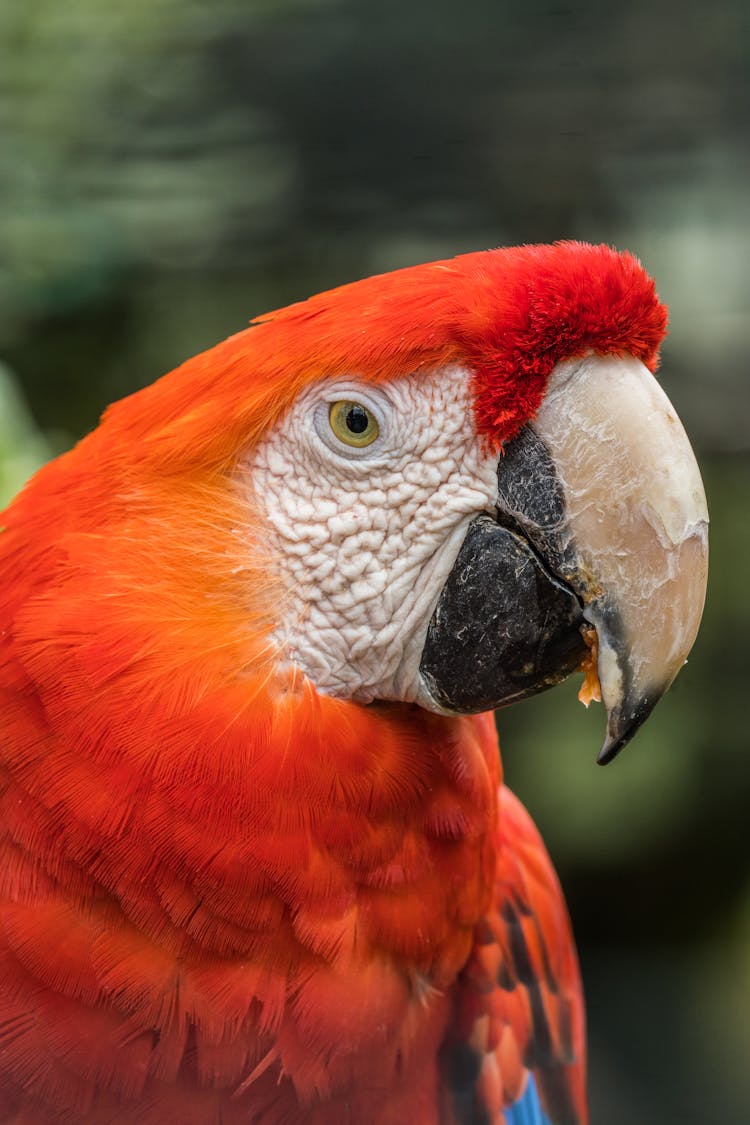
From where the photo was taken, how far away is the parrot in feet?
2.28

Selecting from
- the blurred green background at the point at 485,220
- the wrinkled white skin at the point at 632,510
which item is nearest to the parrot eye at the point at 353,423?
the wrinkled white skin at the point at 632,510

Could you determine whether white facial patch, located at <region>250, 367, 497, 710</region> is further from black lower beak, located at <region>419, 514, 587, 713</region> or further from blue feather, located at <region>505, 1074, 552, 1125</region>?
blue feather, located at <region>505, 1074, 552, 1125</region>

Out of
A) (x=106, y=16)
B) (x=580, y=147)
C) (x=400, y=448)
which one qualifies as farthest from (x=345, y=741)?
(x=106, y=16)

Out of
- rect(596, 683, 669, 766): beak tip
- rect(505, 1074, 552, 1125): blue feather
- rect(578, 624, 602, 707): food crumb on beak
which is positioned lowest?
rect(505, 1074, 552, 1125): blue feather

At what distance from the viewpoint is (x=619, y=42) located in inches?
49.7

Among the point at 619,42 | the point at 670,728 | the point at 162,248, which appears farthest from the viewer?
the point at 670,728

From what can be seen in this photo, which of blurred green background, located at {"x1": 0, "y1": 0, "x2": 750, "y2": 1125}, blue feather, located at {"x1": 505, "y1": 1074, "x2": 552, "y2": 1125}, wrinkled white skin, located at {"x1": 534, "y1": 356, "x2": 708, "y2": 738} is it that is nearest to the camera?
wrinkled white skin, located at {"x1": 534, "y1": 356, "x2": 708, "y2": 738}

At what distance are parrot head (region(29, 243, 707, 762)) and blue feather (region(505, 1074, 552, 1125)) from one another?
49cm

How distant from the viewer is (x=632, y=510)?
686 mm

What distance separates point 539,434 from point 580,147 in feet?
2.49

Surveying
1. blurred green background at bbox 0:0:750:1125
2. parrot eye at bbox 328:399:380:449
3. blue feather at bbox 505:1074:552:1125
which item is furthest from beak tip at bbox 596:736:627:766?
blurred green background at bbox 0:0:750:1125

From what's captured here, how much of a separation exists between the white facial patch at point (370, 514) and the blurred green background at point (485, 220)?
635 millimetres

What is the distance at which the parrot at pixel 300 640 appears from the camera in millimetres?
694

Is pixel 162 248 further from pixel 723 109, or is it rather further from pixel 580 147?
pixel 723 109
